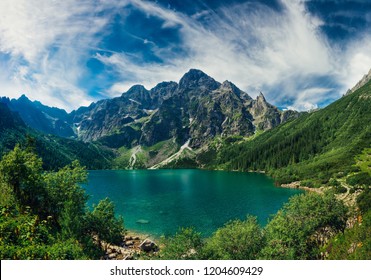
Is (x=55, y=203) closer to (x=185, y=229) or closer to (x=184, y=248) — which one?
(x=185, y=229)

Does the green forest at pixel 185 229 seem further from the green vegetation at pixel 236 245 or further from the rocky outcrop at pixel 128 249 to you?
the rocky outcrop at pixel 128 249

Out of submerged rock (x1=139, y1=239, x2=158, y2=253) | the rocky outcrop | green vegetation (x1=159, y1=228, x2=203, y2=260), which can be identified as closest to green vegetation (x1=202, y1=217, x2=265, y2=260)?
green vegetation (x1=159, y1=228, x2=203, y2=260)

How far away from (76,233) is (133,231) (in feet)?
114

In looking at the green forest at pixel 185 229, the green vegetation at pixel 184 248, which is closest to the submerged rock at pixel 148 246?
the green forest at pixel 185 229

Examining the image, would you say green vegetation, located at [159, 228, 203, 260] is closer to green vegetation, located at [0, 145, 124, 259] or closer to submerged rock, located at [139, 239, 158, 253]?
green vegetation, located at [0, 145, 124, 259]

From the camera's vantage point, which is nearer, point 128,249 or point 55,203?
point 55,203

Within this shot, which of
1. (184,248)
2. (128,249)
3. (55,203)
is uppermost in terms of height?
(55,203)

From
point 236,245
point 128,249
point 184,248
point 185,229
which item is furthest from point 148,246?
point 236,245

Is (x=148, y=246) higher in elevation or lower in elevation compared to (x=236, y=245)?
lower

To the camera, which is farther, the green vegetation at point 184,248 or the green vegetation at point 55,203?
the green vegetation at point 55,203

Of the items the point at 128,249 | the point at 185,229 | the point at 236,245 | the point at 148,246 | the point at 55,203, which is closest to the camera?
the point at 236,245

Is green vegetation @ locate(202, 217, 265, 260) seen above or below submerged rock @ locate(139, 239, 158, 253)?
above

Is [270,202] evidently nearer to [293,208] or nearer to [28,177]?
[293,208]

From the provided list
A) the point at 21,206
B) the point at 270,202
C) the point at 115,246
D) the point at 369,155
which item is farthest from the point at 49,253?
the point at 369,155
